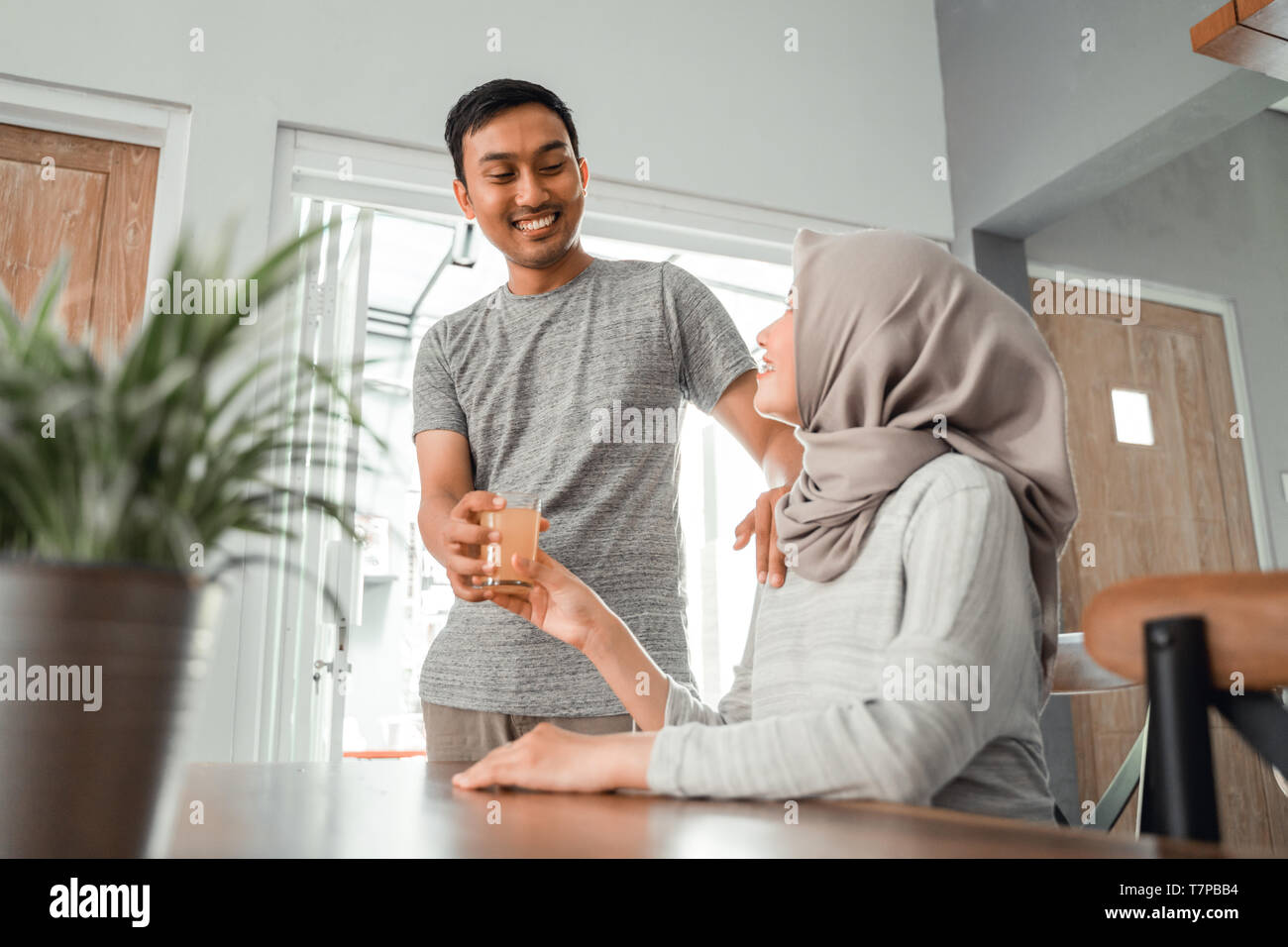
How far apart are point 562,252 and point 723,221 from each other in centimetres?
172

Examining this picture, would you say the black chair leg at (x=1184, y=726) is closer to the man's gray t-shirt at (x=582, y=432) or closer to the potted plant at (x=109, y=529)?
the potted plant at (x=109, y=529)

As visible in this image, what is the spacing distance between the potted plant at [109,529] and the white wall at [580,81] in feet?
6.44

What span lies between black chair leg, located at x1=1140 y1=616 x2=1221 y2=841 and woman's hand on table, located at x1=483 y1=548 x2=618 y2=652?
665 millimetres

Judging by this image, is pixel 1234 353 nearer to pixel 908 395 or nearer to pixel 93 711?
pixel 908 395

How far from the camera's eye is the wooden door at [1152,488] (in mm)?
3357

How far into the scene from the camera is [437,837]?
1.66 ft

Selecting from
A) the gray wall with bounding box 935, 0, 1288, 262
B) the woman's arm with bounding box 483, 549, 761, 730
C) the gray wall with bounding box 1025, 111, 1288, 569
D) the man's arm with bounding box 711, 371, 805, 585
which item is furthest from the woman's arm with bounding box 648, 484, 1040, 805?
the gray wall with bounding box 1025, 111, 1288, 569

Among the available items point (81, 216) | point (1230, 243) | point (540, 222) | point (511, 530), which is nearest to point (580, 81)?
point (81, 216)

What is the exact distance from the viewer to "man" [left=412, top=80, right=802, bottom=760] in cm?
134

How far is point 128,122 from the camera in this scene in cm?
245

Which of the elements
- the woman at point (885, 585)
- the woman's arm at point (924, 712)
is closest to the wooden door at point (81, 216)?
the woman at point (885, 585)

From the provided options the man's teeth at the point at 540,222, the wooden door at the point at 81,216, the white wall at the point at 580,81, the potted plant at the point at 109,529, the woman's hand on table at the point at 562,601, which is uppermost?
the white wall at the point at 580,81
